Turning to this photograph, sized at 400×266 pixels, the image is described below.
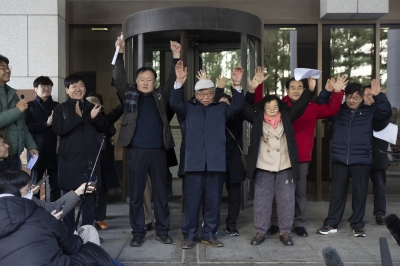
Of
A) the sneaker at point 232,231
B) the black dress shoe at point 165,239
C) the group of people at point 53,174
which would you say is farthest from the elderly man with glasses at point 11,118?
the sneaker at point 232,231

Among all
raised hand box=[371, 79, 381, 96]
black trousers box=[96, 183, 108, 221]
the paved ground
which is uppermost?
raised hand box=[371, 79, 381, 96]

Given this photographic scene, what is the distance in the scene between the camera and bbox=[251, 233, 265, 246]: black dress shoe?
5.32 m

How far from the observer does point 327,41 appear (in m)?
8.07

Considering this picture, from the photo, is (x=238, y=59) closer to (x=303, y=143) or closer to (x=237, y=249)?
(x=303, y=143)

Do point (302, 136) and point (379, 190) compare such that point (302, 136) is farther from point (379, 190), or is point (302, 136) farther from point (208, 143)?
point (379, 190)

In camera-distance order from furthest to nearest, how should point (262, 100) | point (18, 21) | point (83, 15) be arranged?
point (83, 15), point (18, 21), point (262, 100)

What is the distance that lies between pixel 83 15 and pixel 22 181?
469 centimetres

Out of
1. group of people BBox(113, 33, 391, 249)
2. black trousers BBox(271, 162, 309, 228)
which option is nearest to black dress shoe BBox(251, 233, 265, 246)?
group of people BBox(113, 33, 391, 249)

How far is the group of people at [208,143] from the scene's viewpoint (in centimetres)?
516

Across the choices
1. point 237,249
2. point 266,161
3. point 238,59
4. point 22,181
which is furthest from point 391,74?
point 22,181

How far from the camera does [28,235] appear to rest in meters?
3.16

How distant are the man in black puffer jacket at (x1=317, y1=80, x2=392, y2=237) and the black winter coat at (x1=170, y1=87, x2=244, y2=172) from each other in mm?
1333

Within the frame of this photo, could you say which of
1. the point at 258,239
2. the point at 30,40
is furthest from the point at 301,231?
the point at 30,40

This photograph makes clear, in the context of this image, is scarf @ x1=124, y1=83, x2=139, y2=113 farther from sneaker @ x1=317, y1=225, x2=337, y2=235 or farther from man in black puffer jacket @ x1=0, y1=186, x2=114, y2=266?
sneaker @ x1=317, y1=225, x2=337, y2=235
